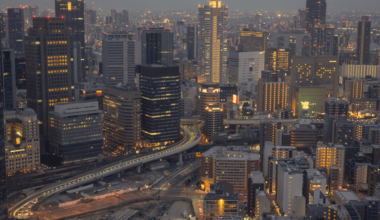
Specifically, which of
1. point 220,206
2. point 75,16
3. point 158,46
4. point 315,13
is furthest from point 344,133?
point 315,13

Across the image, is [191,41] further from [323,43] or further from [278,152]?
[278,152]

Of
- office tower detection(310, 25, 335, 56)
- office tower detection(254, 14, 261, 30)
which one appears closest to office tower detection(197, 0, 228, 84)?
office tower detection(310, 25, 335, 56)

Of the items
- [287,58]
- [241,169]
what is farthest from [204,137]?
[287,58]

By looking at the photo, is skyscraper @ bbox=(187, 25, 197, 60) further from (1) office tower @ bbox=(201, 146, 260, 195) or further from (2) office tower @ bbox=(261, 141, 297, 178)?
(1) office tower @ bbox=(201, 146, 260, 195)

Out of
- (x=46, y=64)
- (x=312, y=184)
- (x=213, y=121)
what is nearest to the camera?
(x=312, y=184)

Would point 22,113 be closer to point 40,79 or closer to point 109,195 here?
point 40,79

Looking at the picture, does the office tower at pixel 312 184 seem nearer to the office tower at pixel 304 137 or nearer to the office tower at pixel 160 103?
the office tower at pixel 304 137
